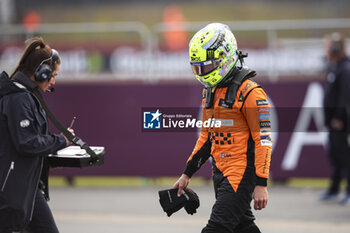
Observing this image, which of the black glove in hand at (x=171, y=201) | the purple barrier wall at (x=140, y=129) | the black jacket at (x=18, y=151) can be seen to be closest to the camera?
the black jacket at (x=18, y=151)

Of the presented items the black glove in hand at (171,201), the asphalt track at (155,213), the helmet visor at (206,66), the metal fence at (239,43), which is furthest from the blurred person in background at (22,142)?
the metal fence at (239,43)

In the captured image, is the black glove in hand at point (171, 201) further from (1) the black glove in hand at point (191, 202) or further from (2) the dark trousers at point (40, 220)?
(2) the dark trousers at point (40, 220)

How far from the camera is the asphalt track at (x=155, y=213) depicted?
8.45m

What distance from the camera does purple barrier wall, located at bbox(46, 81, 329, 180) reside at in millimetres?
11375

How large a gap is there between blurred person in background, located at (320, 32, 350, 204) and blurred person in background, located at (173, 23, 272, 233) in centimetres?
529

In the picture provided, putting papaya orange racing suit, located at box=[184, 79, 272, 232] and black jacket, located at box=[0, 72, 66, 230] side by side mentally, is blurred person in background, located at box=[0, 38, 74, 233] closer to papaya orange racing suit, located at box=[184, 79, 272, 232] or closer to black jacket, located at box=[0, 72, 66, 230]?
black jacket, located at box=[0, 72, 66, 230]

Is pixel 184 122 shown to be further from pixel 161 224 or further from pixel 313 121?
pixel 313 121

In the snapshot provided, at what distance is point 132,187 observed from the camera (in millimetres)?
11898

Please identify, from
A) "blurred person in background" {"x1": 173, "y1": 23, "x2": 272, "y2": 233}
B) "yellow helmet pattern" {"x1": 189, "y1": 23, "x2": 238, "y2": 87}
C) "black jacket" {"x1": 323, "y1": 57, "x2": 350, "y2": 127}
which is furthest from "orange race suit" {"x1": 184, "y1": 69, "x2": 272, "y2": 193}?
"black jacket" {"x1": 323, "y1": 57, "x2": 350, "y2": 127}

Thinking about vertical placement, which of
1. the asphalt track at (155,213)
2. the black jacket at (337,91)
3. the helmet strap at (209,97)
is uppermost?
the helmet strap at (209,97)

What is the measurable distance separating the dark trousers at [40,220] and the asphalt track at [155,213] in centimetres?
333

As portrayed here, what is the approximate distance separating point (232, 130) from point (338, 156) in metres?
5.62

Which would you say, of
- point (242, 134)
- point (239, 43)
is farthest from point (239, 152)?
point (239, 43)

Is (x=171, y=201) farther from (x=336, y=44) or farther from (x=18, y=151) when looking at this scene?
(x=336, y=44)
